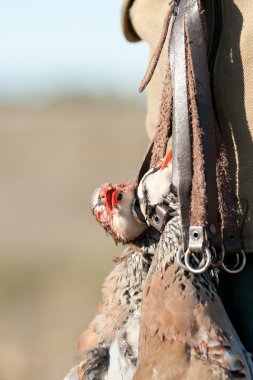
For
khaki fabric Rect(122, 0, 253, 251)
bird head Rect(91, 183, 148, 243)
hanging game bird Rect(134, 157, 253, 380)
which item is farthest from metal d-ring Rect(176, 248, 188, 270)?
bird head Rect(91, 183, 148, 243)

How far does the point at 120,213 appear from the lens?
13.5 feet

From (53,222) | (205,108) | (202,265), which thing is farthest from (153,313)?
(53,222)

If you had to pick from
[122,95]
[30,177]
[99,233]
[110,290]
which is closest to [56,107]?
[122,95]

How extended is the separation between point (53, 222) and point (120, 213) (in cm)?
1517

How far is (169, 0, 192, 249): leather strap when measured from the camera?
379cm

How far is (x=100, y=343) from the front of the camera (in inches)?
168

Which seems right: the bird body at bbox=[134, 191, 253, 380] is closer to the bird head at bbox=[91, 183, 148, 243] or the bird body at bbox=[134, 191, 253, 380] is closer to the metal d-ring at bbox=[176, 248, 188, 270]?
the metal d-ring at bbox=[176, 248, 188, 270]

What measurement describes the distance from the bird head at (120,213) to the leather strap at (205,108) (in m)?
0.43

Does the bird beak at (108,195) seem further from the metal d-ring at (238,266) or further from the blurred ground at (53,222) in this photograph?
the blurred ground at (53,222)

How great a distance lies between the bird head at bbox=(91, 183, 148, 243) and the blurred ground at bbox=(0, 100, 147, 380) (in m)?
0.61

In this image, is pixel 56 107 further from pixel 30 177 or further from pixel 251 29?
pixel 251 29

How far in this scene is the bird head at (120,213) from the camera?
13.5ft

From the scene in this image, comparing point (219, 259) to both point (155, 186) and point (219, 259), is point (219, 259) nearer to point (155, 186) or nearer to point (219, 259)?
point (219, 259)

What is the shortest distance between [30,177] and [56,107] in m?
12.1
